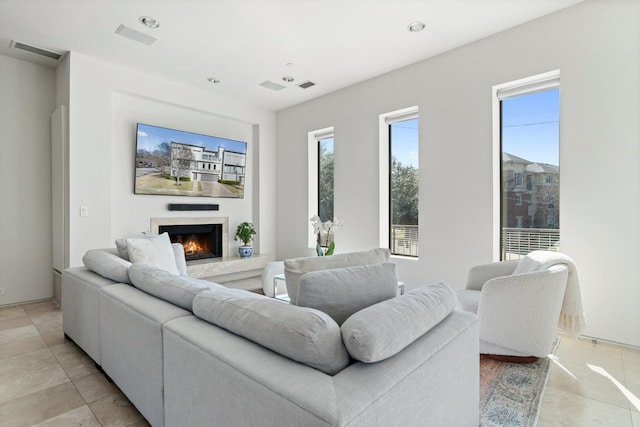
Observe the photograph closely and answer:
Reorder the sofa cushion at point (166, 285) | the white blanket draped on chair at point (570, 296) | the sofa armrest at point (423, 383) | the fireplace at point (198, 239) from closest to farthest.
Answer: the sofa armrest at point (423, 383), the sofa cushion at point (166, 285), the white blanket draped on chair at point (570, 296), the fireplace at point (198, 239)

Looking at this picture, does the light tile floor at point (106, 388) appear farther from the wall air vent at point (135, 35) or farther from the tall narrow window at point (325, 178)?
the tall narrow window at point (325, 178)

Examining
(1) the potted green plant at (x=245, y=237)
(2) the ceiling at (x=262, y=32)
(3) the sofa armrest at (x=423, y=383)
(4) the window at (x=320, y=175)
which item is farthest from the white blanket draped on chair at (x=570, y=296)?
(1) the potted green plant at (x=245, y=237)

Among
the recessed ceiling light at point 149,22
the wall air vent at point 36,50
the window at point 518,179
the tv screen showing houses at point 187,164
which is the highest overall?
the wall air vent at point 36,50

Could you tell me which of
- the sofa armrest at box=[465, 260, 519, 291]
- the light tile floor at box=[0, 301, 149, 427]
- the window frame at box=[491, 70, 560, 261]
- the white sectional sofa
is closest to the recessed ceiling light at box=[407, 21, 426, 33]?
the window frame at box=[491, 70, 560, 261]

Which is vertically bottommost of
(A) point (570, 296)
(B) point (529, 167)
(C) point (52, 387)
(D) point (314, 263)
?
(C) point (52, 387)

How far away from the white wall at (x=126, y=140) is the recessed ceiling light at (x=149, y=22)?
1.26 m

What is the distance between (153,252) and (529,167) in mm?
3701

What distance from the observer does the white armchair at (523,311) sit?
2.32m

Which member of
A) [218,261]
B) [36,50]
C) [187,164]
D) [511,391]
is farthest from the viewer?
[218,261]

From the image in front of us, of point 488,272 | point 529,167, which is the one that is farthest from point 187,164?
point 529,167

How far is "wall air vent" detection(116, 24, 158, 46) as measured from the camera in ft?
11.0

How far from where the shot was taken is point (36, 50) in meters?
3.78

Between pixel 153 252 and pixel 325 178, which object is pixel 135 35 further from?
pixel 325 178

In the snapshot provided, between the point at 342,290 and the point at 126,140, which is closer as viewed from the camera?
the point at 342,290
